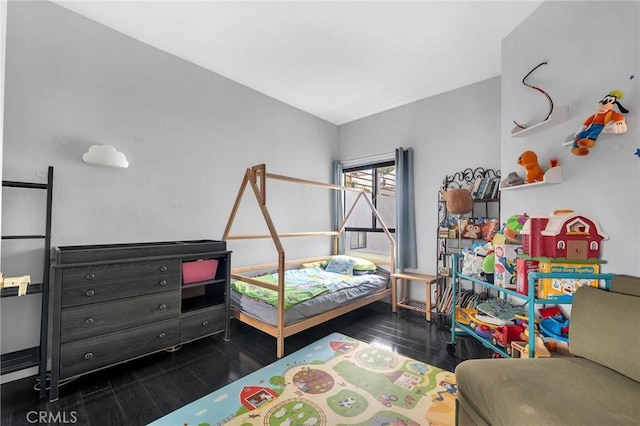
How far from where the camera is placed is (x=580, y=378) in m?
1.26

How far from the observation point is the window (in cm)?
442

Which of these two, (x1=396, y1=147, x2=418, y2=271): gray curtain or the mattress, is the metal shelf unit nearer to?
(x1=396, y1=147, x2=418, y2=271): gray curtain

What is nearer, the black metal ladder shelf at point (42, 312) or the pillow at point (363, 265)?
the black metal ladder shelf at point (42, 312)

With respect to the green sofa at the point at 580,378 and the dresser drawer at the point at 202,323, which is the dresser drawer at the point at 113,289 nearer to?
the dresser drawer at the point at 202,323

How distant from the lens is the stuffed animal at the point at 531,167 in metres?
2.09

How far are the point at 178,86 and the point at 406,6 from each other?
7.46ft

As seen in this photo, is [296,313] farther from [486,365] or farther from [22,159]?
[22,159]

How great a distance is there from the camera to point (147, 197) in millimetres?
2736

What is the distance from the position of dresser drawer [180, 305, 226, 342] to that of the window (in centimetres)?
254

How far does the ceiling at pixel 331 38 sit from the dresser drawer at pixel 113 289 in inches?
85.5

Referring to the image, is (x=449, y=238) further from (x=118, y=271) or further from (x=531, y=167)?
(x=118, y=271)

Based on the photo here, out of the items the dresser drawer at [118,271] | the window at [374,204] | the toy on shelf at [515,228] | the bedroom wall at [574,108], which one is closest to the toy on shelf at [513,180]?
the bedroom wall at [574,108]

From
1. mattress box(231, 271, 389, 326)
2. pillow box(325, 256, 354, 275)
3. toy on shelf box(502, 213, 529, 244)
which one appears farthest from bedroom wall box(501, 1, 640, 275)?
pillow box(325, 256, 354, 275)

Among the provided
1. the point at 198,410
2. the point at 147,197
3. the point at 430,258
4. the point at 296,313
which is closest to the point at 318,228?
the point at 430,258
